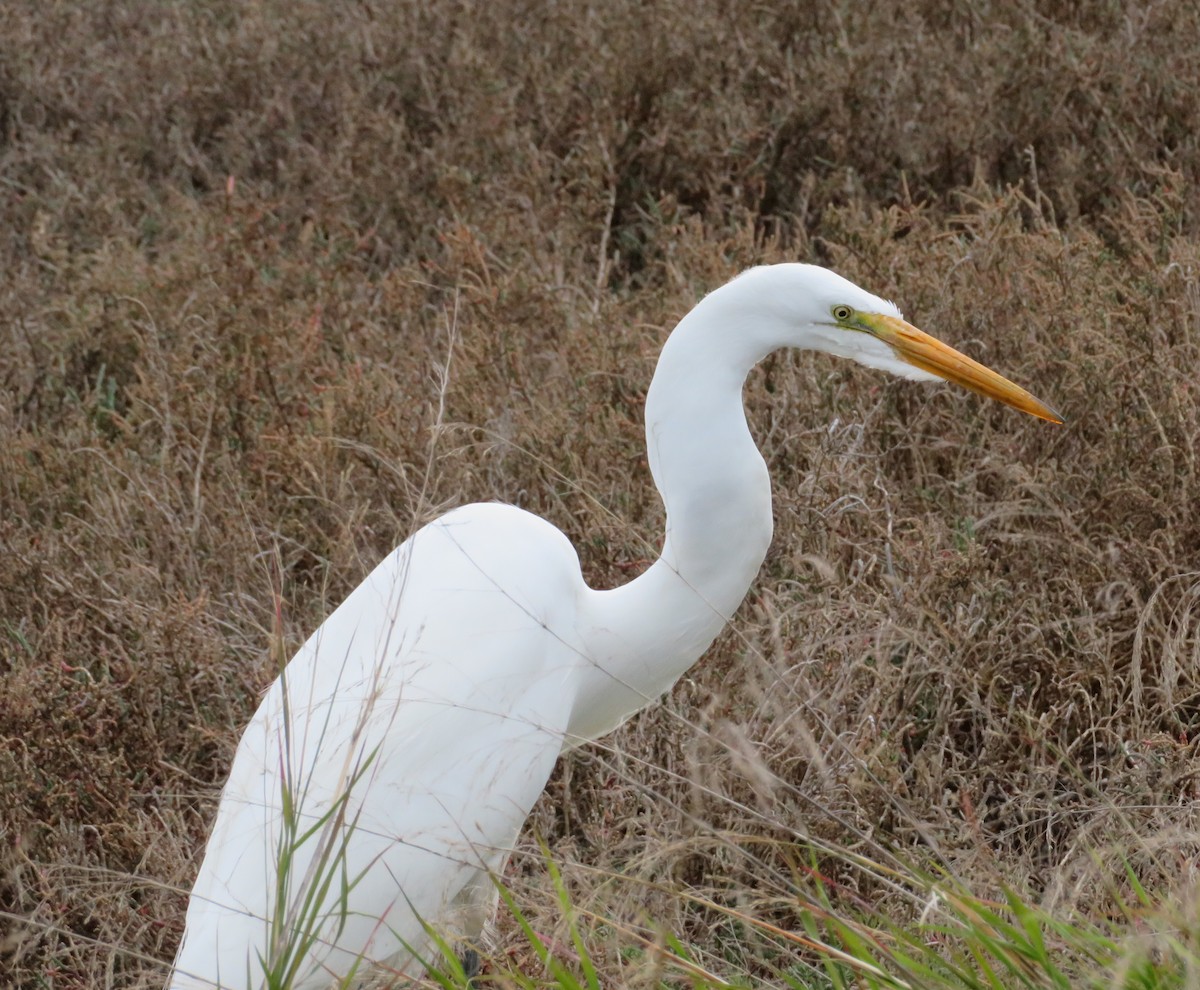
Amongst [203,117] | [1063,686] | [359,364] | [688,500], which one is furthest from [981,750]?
[203,117]

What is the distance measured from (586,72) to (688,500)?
9.02 feet

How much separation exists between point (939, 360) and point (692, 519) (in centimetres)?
39

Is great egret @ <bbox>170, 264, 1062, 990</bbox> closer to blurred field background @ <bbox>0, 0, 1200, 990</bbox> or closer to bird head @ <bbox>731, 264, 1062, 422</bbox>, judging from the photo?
bird head @ <bbox>731, 264, 1062, 422</bbox>

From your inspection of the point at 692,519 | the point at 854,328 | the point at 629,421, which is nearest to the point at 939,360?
the point at 854,328

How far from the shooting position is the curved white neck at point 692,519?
1.98 m

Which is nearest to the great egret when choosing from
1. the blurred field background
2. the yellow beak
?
the yellow beak

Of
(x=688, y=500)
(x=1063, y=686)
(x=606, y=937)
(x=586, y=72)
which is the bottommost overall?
(x=606, y=937)

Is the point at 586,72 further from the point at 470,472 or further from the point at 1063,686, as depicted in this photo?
the point at 1063,686

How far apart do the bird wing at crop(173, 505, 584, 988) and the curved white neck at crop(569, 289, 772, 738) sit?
0.30ft

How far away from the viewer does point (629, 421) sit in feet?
10.3

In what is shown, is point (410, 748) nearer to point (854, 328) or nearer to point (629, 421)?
point (854, 328)

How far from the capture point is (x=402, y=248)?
443 centimetres

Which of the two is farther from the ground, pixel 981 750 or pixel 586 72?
pixel 586 72

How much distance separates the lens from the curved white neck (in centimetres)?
198
